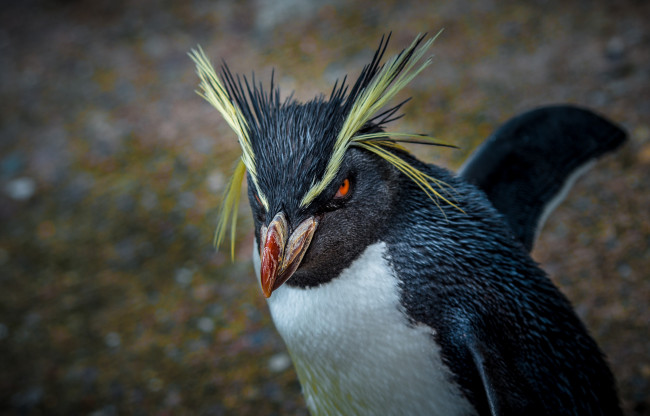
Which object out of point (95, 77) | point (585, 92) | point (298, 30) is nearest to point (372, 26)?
point (298, 30)

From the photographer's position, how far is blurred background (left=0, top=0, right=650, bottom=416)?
7.97 ft

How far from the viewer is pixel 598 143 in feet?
6.07

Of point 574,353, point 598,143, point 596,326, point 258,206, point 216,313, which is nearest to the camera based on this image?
point 258,206

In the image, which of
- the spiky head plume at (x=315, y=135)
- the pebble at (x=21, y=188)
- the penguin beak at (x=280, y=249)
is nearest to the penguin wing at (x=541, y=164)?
the spiky head plume at (x=315, y=135)

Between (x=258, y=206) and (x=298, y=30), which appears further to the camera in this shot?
(x=298, y=30)

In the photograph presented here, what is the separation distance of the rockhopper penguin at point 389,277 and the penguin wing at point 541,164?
0.38m

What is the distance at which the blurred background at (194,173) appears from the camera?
2430mm

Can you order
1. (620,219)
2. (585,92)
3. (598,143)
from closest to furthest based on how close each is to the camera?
1. (598,143)
2. (620,219)
3. (585,92)

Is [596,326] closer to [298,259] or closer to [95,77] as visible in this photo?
[298,259]

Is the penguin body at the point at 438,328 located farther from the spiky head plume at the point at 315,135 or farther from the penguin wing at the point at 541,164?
the penguin wing at the point at 541,164

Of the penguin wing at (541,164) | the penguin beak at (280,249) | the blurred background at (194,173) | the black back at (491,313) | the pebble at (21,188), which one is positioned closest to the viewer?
the penguin beak at (280,249)

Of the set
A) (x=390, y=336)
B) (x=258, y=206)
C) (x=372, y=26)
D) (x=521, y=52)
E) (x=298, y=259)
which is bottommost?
(x=390, y=336)

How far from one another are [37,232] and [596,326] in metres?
3.10

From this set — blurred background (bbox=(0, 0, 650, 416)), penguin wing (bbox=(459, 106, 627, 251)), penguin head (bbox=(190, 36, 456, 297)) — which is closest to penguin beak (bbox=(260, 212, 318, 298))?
penguin head (bbox=(190, 36, 456, 297))
